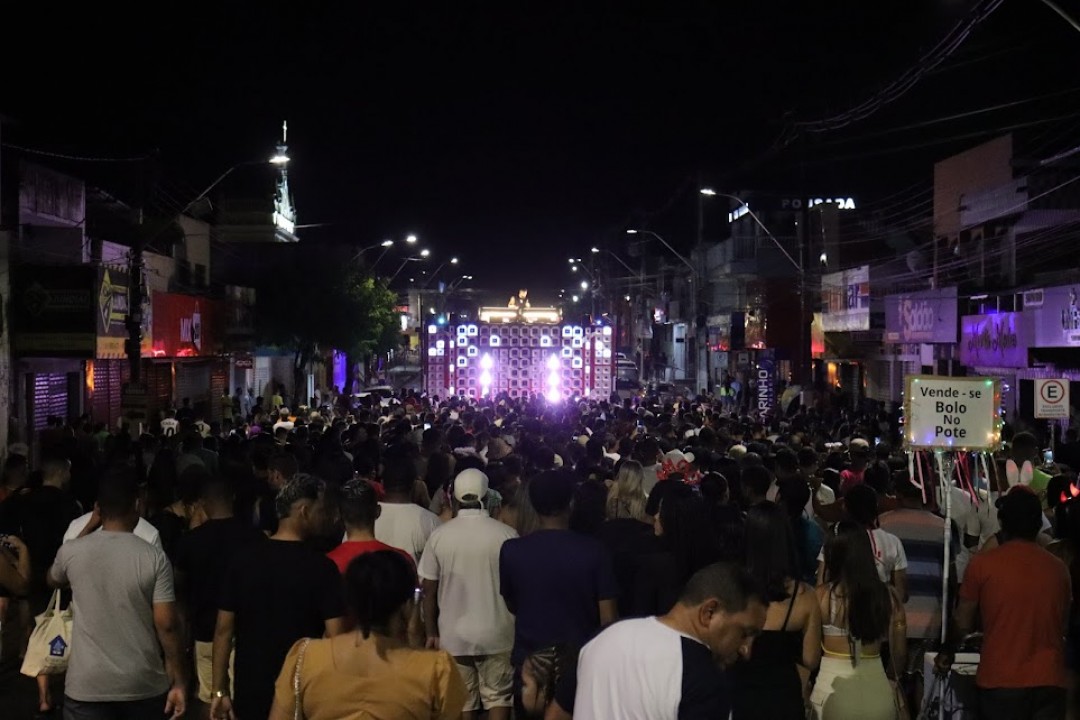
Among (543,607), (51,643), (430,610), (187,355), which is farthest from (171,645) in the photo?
(187,355)

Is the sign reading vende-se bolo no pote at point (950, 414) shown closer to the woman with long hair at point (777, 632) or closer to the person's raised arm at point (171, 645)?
the woman with long hair at point (777, 632)

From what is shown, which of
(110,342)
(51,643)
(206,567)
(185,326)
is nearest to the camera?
(51,643)

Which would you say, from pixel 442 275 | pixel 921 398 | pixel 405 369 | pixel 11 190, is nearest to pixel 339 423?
pixel 11 190

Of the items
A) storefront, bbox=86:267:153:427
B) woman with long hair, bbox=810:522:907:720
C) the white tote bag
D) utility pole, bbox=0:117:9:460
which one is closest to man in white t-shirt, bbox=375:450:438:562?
the white tote bag

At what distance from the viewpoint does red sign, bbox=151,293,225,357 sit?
107 ft

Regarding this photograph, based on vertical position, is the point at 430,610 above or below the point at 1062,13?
below

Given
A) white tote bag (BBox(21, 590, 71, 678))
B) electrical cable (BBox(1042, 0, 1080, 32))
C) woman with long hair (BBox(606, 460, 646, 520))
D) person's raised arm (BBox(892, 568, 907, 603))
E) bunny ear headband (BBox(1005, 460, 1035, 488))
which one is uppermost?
electrical cable (BBox(1042, 0, 1080, 32))

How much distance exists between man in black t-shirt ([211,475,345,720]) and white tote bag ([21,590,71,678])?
1.63m

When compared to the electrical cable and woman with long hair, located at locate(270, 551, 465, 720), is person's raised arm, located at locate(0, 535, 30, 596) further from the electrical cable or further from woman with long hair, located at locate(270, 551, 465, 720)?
the electrical cable

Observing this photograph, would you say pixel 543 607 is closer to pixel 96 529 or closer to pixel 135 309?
pixel 96 529

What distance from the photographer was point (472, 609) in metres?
7.27

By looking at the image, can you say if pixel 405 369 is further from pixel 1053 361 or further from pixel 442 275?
pixel 442 275

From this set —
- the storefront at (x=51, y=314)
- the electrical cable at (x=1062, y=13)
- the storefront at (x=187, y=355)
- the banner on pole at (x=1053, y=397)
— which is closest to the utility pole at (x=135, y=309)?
the storefront at (x=51, y=314)

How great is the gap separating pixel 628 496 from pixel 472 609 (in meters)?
2.19
